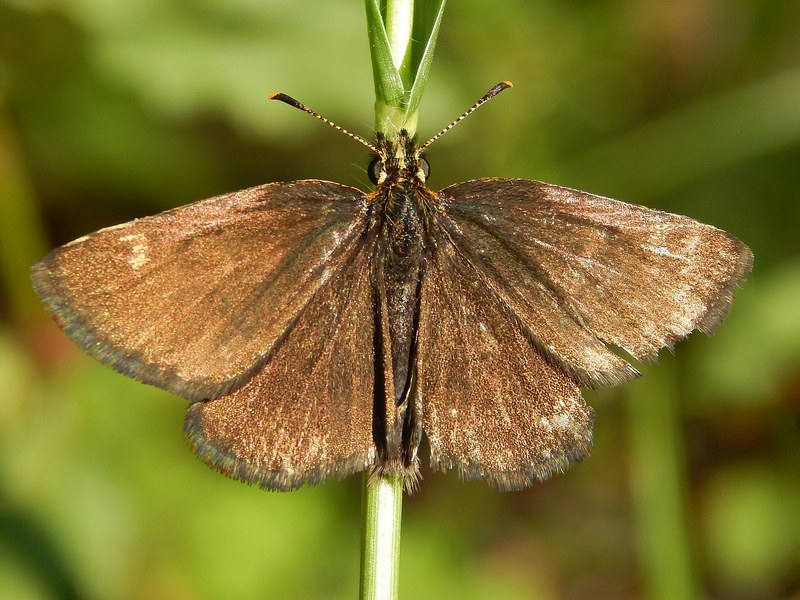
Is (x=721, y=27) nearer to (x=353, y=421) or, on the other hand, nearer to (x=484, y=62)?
(x=484, y=62)

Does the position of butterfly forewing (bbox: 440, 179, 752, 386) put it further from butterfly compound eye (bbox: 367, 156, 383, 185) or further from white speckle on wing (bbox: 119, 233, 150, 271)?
white speckle on wing (bbox: 119, 233, 150, 271)

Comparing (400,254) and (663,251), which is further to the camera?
(400,254)

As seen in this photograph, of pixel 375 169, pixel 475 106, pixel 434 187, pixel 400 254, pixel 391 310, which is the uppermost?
pixel 434 187

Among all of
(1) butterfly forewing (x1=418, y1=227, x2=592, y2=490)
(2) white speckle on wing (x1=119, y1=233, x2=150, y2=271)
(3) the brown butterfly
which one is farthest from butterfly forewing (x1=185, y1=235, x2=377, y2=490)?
Answer: (2) white speckle on wing (x1=119, y1=233, x2=150, y2=271)

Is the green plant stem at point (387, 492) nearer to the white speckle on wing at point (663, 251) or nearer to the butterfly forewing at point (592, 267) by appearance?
the butterfly forewing at point (592, 267)

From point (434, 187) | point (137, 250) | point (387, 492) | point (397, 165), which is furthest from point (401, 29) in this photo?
point (434, 187)

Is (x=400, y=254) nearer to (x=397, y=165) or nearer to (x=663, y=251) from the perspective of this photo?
(x=397, y=165)
